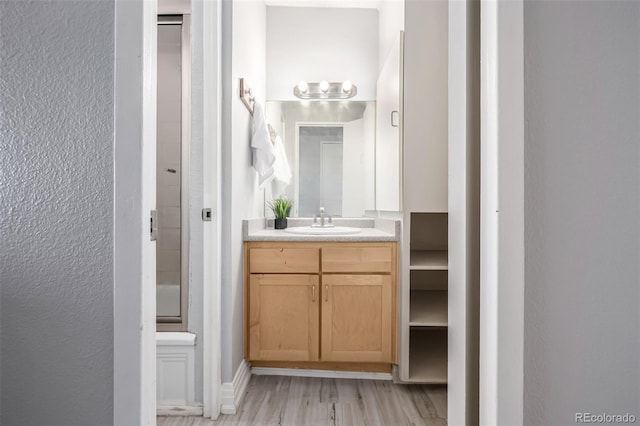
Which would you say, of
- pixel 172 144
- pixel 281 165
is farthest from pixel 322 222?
pixel 172 144

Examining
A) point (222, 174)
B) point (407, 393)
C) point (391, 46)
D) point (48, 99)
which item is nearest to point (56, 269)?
point (48, 99)

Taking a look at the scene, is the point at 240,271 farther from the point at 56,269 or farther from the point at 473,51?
the point at 473,51

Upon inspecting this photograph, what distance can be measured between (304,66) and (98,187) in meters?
2.41

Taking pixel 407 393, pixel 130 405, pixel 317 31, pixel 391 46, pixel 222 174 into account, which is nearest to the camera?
pixel 130 405

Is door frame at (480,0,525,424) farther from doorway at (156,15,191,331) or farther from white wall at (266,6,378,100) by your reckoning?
white wall at (266,6,378,100)

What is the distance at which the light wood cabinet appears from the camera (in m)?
2.29

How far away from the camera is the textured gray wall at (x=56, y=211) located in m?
0.90

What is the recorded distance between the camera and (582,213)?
0.90 meters

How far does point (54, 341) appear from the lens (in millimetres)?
908

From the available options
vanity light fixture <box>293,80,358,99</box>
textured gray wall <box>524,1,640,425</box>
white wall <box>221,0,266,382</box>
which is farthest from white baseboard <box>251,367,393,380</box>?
vanity light fixture <box>293,80,358,99</box>

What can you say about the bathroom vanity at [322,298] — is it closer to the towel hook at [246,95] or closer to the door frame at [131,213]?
the towel hook at [246,95]

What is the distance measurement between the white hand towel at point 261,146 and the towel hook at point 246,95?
0.21 ft

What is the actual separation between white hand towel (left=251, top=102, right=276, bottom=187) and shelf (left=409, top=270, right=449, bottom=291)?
1.25m

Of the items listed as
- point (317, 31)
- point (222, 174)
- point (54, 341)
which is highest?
point (317, 31)
